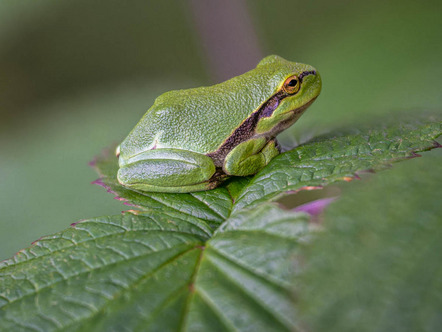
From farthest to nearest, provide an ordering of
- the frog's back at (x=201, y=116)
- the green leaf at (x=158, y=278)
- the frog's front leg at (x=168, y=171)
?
the frog's back at (x=201, y=116), the frog's front leg at (x=168, y=171), the green leaf at (x=158, y=278)

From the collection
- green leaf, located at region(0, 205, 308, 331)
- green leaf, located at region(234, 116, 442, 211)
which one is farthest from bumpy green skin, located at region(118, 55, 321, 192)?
green leaf, located at region(0, 205, 308, 331)

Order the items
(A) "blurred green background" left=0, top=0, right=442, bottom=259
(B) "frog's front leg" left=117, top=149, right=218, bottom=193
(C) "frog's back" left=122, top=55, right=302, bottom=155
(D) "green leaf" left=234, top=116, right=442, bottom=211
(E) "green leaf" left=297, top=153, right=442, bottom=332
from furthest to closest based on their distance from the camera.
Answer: (A) "blurred green background" left=0, top=0, right=442, bottom=259
(C) "frog's back" left=122, top=55, right=302, bottom=155
(B) "frog's front leg" left=117, top=149, right=218, bottom=193
(D) "green leaf" left=234, top=116, right=442, bottom=211
(E) "green leaf" left=297, top=153, right=442, bottom=332

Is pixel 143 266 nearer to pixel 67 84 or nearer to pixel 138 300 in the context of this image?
pixel 138 300

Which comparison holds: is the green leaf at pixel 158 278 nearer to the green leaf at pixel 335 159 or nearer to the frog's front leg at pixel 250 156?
the green leaf at pixel 335 159

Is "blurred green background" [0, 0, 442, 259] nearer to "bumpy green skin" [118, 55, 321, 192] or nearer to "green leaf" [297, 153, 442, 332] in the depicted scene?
"bumpy green skin" [118, 55, 321, 192]

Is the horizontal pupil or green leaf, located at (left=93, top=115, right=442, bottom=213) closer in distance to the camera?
green leaf, located at (left=93, top=115, right=442, bottom=213)

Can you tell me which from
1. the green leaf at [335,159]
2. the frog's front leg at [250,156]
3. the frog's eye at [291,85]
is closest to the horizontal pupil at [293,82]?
the frog's eye at [291,85]
